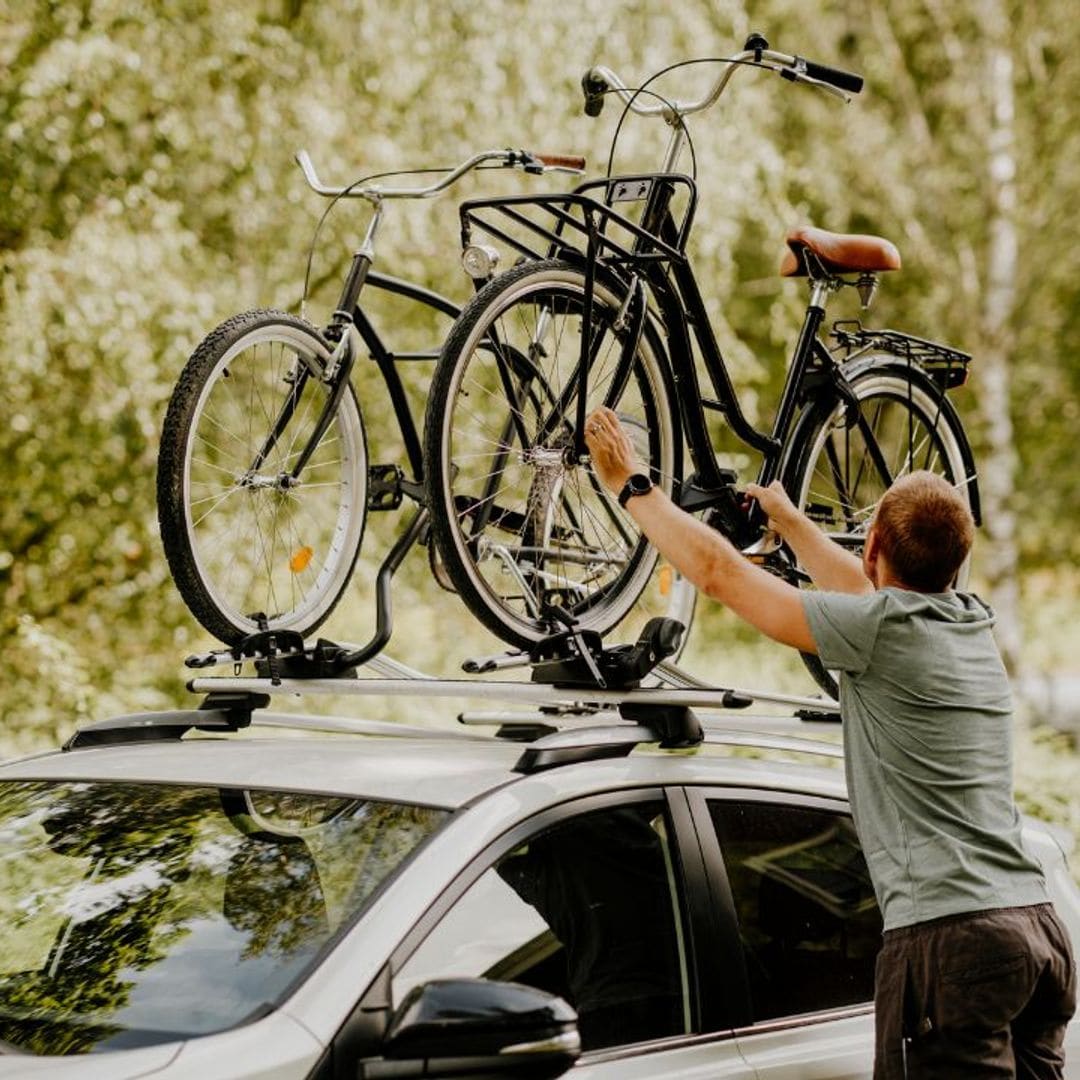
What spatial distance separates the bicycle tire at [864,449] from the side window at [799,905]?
95 centimetres

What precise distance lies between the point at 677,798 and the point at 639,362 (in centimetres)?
123

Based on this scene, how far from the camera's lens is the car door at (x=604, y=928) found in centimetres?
306

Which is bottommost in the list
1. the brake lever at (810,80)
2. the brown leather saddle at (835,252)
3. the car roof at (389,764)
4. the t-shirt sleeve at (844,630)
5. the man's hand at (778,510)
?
the car roof at (389,764)

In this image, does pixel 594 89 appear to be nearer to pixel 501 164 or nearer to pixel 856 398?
pixel 501 164

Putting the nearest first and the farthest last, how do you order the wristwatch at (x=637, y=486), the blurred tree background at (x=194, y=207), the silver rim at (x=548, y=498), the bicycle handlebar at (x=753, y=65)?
the wristwatch at (x=637, y=486) < the silver rim at (x=548, y=498) < the bicycle handlebar at (x=753, y=65) < the blurred tree background at (x=194, y=207)

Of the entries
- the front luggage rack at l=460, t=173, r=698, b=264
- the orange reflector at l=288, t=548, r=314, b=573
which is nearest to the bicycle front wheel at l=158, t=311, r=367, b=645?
the orange reflector at l=288, t=548, r=314, b=573

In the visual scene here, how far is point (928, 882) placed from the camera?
3344mm

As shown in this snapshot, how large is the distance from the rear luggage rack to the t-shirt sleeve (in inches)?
58.9

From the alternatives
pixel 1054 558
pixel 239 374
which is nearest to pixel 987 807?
pixel 239 374

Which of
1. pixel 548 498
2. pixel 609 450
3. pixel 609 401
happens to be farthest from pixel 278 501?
pixel 609 450

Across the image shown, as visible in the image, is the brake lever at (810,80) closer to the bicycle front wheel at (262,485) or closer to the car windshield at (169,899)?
the bicycle front wheel at (262,485)

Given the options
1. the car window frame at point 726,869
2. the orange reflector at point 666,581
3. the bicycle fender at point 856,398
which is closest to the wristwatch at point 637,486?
the car window frame at point 726,869

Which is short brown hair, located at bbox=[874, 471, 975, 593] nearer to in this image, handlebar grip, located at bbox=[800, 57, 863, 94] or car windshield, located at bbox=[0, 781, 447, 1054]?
car windshield, located at bbox=[0, 781, 447, 1054]

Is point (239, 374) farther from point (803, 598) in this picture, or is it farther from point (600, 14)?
point (600, 14)
